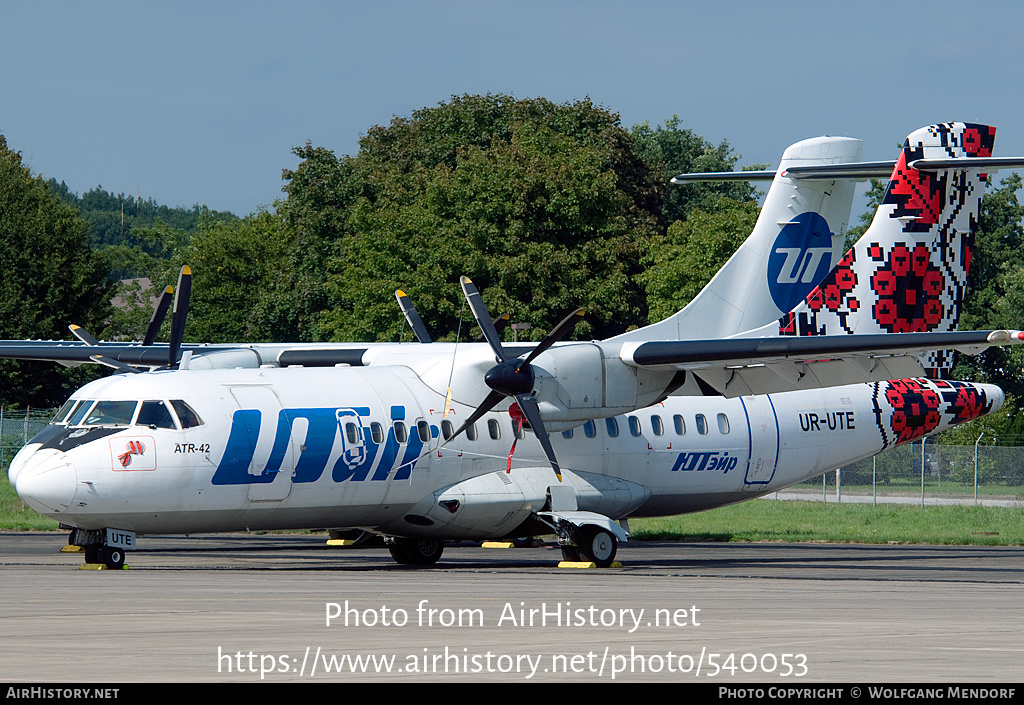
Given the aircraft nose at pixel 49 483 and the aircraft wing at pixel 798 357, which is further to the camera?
the aircraft wing at pixel 798 357

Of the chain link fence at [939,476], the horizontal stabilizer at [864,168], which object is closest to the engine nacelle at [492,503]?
the horizontal stabilizer at [864,168]

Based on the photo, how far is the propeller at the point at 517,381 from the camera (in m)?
20.8

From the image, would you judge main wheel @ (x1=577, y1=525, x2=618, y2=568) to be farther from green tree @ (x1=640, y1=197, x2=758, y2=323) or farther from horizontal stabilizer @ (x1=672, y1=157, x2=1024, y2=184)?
green tree @ (x1=640, y1=197, x2=758, y2=323)

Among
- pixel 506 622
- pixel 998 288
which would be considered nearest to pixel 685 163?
pixel 998 288

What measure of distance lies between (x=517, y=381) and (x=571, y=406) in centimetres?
114

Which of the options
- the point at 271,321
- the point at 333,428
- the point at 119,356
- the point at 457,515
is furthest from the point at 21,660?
the point at 271,321

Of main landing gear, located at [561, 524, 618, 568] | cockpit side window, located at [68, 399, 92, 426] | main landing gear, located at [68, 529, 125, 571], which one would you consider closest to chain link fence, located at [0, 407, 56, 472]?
cockpit side window, located at [68, 399, 92, 426]

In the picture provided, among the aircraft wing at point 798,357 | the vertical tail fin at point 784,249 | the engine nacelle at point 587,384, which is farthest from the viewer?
the vertical tail fin at point 784,249

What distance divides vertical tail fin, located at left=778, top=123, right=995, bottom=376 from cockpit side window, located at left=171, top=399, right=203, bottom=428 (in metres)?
11.2

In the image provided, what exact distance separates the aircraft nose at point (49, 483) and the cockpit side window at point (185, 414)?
1.59 m

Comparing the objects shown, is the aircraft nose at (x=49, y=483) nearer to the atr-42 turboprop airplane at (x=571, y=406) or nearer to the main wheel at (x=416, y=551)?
the atr-42 turboprop airplane at (x=571, y=406)

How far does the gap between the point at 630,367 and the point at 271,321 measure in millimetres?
48250

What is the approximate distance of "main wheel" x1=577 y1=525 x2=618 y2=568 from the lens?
847 inches

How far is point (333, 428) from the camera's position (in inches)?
795
